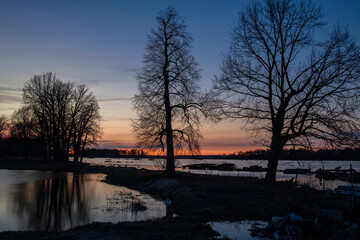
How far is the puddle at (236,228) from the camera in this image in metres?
9.67

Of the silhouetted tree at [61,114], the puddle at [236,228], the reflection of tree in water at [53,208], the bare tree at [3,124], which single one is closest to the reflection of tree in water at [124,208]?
the reflection of tree in water at [53,208]

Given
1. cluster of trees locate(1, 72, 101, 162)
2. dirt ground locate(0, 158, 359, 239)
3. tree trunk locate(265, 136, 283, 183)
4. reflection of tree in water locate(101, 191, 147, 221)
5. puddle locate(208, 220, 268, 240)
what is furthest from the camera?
cluster of trees locate(1, 72, 101, 162)

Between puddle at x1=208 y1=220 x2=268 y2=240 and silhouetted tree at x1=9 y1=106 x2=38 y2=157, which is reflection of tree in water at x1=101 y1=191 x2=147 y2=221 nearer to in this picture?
puddle at x1=208 y1=220 x2=268 y2=240

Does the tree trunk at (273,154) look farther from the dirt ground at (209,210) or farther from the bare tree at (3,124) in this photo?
the bare tree at (3,124)

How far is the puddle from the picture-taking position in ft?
31.7

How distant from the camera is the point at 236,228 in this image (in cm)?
1075

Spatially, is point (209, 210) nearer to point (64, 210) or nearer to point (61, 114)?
point (64, 210)

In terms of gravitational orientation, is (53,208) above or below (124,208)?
below

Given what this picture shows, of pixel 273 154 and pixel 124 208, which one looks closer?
pixel 124 208

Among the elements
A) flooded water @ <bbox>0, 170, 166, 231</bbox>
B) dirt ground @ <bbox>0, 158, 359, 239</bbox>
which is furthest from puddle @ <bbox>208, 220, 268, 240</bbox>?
flooded water @ <bbox>0, 170, 166, 231</bbox>

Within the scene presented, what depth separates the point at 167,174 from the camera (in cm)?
2538

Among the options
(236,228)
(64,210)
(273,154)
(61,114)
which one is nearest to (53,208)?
(64,210)

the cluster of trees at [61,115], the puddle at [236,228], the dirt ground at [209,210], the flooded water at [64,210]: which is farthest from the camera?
the cluster of trees at [61,115]

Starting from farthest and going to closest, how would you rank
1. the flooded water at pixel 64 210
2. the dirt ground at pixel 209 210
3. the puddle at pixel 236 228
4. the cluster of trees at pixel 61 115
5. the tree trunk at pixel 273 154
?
1. the cluster of trees at pixel 61 115
2. the tree trunk at pixel 273 154
3. the flooded water at pixel 64 210
4. the puddle at pixel 236 228
5. the dirt ground at pixel 209 210
